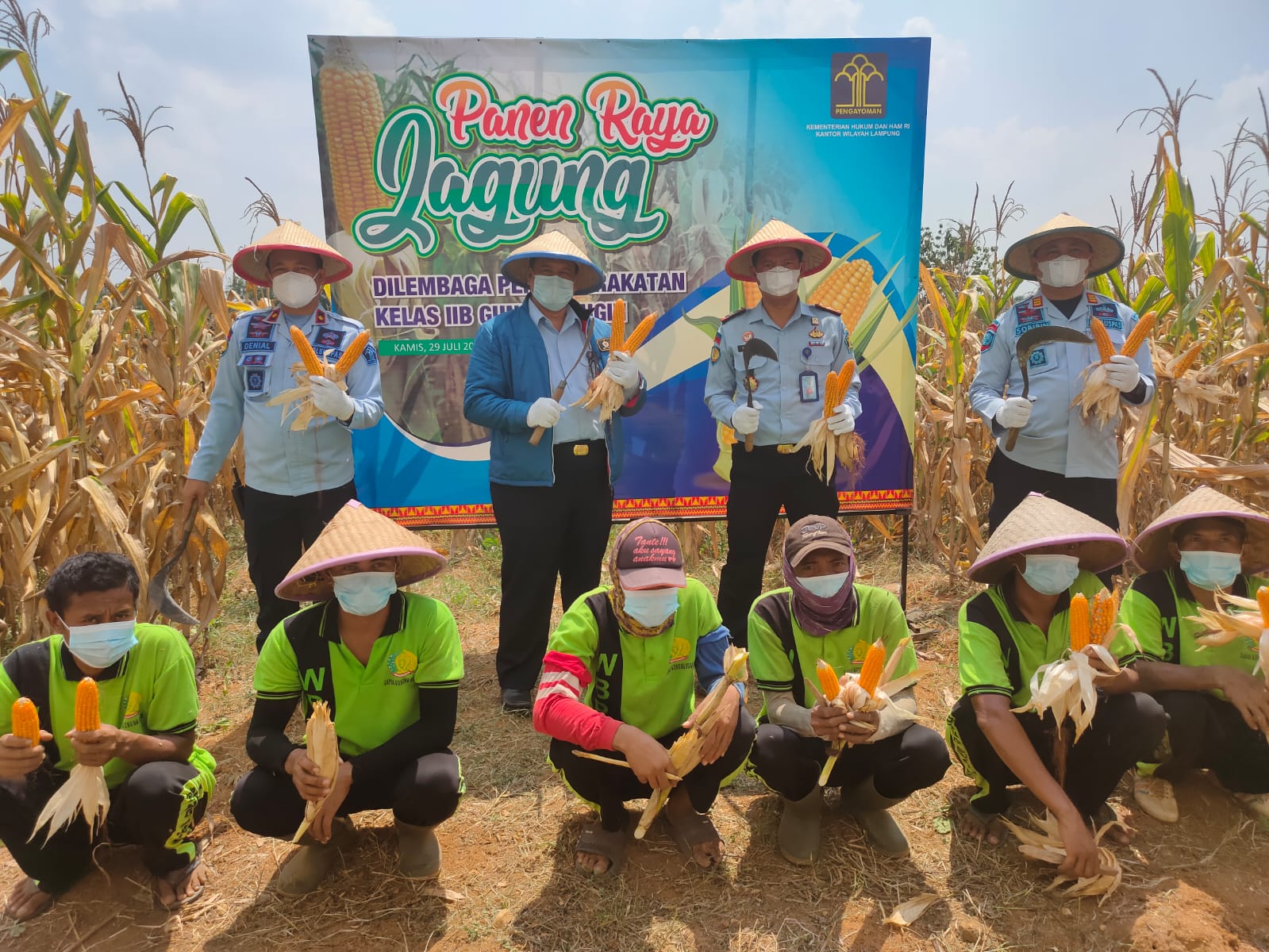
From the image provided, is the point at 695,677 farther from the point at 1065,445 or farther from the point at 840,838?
the point at 1065,445

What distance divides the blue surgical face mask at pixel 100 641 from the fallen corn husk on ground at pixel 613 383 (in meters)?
2.11

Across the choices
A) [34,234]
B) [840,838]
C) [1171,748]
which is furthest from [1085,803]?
[34,234]

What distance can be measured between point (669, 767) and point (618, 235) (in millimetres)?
3192

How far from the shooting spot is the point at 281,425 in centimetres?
347

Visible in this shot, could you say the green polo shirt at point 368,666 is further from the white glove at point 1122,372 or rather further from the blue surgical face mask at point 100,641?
the white glove at point 1122,372

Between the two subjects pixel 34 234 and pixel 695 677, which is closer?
pixel 695 677

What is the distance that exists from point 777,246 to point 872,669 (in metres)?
2.33

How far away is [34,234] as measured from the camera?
324 cm

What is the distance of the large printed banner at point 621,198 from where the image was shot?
4.37 meters

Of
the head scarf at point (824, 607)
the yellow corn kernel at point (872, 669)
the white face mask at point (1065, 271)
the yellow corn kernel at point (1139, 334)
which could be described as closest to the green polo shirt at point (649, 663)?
the head scarf at point (824, 607)

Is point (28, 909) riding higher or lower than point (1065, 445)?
lower

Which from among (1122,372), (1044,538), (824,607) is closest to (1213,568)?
(1044,538)

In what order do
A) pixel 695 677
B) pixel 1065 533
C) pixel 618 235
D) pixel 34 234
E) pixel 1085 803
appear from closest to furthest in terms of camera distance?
1. pixel 1065 533
2. pixel 1085 803
3. pixel 695 677
4. pixel 34 234
5. pixel 618 235

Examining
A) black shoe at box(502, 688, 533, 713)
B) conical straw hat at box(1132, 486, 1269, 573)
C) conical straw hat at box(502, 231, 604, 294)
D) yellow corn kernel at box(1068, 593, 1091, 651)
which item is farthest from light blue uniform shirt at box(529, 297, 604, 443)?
conical straw hat at box(1132, 486, 1269, 573)
